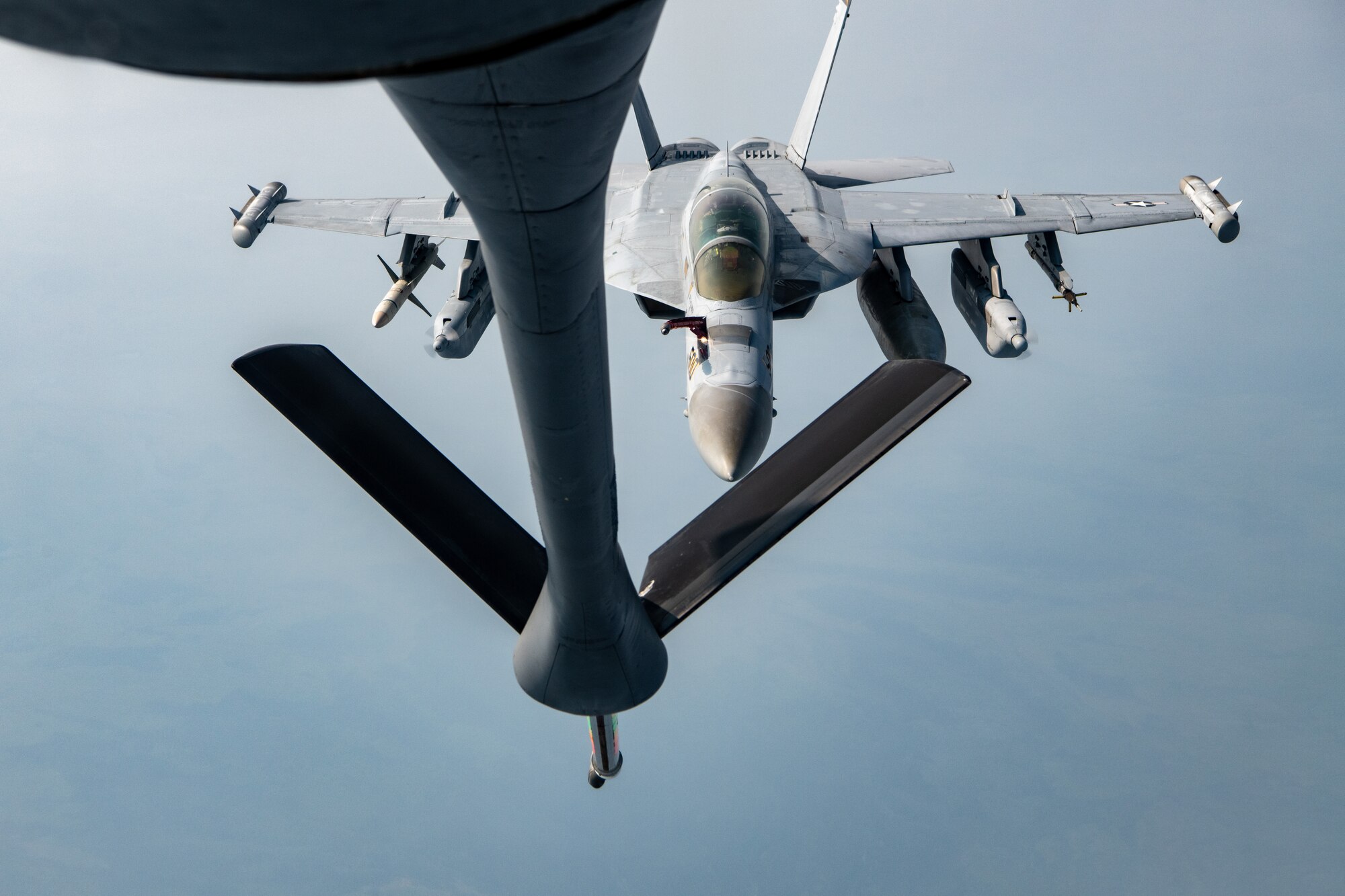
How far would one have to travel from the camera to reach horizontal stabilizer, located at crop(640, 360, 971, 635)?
9656 mm

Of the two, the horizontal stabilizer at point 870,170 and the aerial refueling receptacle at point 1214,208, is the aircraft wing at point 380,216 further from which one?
the aerial refueling receptacle at point 1214,208

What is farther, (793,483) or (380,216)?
(380,216)

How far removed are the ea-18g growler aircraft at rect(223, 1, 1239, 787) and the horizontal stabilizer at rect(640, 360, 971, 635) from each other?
0.02m

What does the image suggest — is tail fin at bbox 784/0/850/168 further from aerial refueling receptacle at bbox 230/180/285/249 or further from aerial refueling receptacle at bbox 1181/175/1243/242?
aerial refueling receptacle at bbox 230/180/285/249

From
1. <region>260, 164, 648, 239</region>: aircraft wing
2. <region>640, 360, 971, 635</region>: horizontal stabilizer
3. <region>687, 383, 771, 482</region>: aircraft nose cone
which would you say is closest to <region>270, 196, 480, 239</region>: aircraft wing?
<region>260, 164, 648, 239</region>: aircraft wing

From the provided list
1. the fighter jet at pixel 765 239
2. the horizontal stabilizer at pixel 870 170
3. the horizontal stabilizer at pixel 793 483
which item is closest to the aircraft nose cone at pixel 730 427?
the fighter jet at pixel 765 239

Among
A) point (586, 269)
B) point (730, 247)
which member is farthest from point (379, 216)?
point (586, 269)

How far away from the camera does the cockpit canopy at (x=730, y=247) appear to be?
16.2 m

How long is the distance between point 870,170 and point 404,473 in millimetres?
17088

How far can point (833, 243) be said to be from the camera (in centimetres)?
1936

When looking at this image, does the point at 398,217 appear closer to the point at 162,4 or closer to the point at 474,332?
the point at 474,332

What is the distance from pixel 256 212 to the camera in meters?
20.8

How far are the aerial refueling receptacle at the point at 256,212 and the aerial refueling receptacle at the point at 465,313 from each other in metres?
→ 4.68

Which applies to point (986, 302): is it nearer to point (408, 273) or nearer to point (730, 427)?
point (730, 427)
